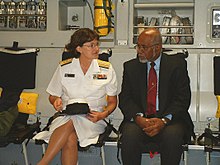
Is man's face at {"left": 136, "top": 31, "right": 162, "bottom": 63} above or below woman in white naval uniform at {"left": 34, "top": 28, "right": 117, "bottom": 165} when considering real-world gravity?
above

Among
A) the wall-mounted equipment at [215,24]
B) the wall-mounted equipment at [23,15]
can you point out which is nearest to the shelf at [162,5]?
the wall-mounted equipment at [215,24]

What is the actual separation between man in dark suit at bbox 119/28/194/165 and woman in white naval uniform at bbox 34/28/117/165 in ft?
0.62

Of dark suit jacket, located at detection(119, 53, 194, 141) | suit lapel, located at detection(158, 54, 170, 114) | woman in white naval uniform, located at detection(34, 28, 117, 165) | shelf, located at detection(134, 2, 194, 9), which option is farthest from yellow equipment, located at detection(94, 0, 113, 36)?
suit lapel, located at detection(158, 54, 170, 114)

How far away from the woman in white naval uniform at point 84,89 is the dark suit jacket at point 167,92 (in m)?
0.21

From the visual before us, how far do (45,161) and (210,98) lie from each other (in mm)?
1515

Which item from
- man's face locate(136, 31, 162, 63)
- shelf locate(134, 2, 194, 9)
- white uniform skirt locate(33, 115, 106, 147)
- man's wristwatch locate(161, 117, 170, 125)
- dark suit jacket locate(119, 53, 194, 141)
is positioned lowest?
white uniform skirt locate(33, 115, 106, 147)

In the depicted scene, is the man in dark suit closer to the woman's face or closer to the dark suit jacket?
the dark suit jacket

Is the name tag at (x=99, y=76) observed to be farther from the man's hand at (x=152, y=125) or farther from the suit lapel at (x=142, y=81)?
the man's hand at (x=152, y=125)

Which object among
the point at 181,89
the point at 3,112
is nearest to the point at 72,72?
the point at 3,112

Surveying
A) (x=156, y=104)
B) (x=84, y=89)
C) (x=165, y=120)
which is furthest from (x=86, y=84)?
(x=165, y=120)

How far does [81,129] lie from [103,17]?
1139 millimetres

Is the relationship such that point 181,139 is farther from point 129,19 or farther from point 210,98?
point 129,19

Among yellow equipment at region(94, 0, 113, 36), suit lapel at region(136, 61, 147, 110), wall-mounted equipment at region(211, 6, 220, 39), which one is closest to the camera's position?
suit lapel at region(136, 61, 147, 110)

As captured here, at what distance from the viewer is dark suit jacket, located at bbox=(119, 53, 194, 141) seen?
2.83 metres
